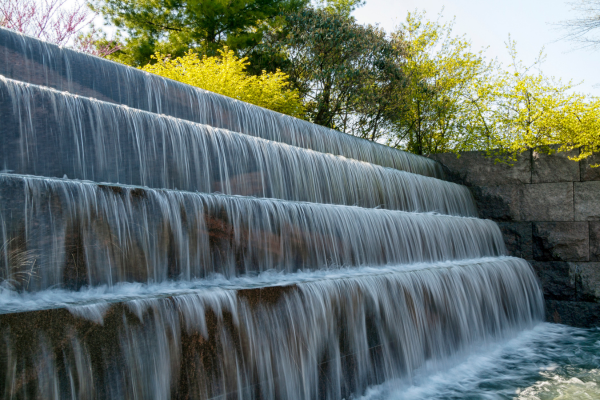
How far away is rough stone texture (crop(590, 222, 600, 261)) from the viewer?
9.56 metres

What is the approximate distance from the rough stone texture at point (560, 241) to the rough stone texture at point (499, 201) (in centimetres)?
68

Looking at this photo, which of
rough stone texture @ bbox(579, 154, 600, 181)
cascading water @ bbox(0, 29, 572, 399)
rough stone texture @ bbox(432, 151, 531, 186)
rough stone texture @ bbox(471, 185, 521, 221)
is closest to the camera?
cascading water @ bbox(0, 29, 572, 399)

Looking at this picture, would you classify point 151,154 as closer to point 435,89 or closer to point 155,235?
point 155,235

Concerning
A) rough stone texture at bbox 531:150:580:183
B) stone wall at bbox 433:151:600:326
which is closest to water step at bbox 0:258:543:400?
stone wall at bbox 433:151:600:326

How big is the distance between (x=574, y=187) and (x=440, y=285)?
5627mm

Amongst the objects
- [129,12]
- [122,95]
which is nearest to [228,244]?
[122,95]

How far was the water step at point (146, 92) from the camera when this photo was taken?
599 cm

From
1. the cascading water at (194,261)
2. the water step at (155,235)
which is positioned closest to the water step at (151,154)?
the cascading water at (194,261)

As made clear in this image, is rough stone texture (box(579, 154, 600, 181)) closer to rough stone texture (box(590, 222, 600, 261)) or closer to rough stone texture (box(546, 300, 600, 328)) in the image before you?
rough stone texture (box(590, 222, 600, 261))

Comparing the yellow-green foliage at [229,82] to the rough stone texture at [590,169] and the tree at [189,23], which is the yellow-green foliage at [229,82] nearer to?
the tree at [189,23]

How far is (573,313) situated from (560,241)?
1409 mm

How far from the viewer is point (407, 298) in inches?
217

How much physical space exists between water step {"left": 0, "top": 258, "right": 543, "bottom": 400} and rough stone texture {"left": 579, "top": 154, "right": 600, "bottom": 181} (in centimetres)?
537

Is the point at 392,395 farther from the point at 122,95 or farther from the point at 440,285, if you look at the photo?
the point at 122,95
